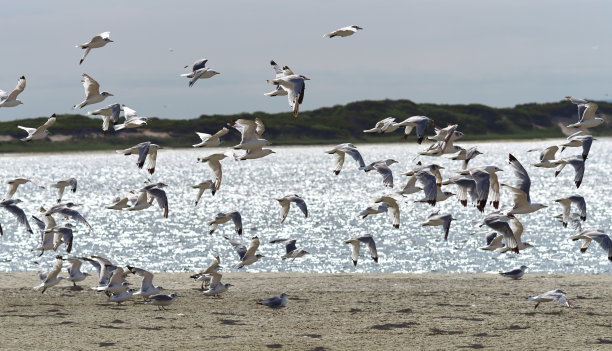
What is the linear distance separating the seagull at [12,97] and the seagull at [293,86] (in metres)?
6.58

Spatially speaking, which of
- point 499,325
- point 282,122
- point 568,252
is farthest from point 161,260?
point 282,122

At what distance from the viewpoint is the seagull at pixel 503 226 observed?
16906 mm

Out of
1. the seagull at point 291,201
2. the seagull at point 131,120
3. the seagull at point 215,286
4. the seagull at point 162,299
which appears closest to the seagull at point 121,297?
the seagull at point 162,299

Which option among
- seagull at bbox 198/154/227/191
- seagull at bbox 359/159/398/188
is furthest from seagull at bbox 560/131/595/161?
seagull at bbox 198/154/227/191

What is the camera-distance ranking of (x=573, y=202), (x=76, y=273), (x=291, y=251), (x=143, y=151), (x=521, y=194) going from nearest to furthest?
(x=521, y=194) < (x=143, y=151) < (x=573, y=202) < (x=76, y=273) < (x=291, y=251)

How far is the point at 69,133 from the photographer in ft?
483

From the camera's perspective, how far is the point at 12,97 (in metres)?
20.7

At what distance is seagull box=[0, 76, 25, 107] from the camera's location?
20.5 metres

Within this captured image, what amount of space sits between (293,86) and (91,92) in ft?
17.9

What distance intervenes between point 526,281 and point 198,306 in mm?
9562

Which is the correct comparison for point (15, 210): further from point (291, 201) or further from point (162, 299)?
point (291, 201)

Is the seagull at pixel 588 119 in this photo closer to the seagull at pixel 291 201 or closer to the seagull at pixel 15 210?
the seagull at pixel 291 201

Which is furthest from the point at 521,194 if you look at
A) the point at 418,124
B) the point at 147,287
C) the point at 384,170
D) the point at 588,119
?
the point at 147,287

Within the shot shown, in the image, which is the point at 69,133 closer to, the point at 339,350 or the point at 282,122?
the point at 282,122
